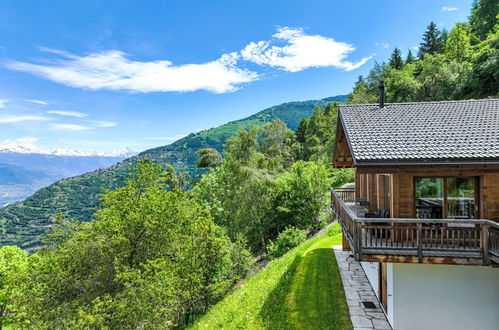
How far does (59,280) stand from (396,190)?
48.6 ft

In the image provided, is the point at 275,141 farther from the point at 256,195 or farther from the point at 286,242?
the point at 286,242

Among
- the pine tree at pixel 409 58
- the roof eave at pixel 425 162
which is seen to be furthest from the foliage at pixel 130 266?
the pine tree at pixel 409 58

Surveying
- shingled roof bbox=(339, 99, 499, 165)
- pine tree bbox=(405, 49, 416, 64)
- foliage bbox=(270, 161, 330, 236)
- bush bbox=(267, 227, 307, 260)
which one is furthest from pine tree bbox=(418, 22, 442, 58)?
shingled roof bbox=(339, 99, 499, 165)

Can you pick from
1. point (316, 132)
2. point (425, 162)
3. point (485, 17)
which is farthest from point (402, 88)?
point (425, 162)

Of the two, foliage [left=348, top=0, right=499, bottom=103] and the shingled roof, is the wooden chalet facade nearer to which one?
the shingled roof

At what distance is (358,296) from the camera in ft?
37.7

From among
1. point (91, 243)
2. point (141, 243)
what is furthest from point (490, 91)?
point (91, 243)

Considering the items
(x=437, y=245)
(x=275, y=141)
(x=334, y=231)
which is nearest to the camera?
(x=437, y=245)

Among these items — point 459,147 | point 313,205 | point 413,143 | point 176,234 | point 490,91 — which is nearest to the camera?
point 459,147

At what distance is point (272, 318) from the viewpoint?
437 inches

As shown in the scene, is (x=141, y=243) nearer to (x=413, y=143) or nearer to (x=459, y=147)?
(x=413, y=143)

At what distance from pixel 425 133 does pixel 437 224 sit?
122 inches

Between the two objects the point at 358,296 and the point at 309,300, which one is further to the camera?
the point at 309,300

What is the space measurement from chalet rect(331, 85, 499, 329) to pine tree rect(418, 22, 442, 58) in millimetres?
58174
